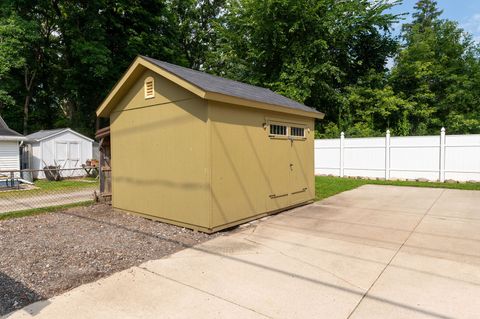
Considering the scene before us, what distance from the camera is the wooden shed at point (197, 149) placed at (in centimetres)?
546

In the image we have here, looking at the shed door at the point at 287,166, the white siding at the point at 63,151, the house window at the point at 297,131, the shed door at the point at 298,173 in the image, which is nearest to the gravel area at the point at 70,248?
the shed door at the point at 287,166

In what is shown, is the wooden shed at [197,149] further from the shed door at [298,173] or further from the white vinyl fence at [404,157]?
the white vinyl fence at [404,157]

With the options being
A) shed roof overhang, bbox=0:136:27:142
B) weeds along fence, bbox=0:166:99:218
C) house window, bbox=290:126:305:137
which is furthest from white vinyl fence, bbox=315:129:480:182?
shed roof overhang, bbox=0:136:27:142

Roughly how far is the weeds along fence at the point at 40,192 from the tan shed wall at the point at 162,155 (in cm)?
197

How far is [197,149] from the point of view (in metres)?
5.51

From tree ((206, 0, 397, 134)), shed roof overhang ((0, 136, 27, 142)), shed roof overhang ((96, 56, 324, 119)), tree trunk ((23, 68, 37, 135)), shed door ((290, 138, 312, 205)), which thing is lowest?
shed door ((290, 138, 312, 205))

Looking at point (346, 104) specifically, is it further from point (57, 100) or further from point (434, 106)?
point (57, 100)

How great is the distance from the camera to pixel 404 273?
147 inches

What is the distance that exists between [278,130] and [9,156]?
514 inches

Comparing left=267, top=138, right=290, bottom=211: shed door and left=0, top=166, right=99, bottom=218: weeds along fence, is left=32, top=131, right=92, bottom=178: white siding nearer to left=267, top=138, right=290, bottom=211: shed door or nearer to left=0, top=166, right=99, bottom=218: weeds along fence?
left=0, top=166, right=99, bottom=218: weeds along fence

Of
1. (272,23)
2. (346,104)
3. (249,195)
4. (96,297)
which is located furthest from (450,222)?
(272,23)

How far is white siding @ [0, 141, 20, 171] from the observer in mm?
13461

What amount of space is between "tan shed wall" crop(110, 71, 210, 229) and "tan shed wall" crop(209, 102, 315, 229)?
0.23 metres

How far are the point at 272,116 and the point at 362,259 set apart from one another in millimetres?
3643
